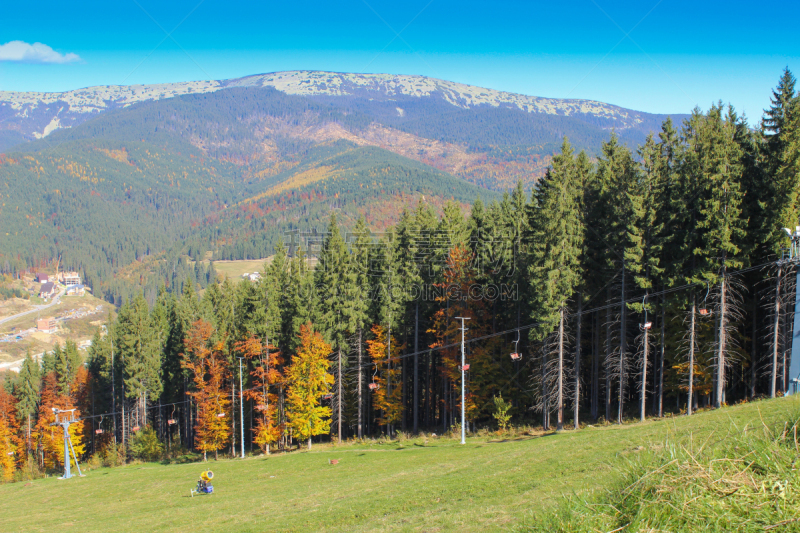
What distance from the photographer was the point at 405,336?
41.3m

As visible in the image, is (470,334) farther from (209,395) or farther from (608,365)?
(209,395)

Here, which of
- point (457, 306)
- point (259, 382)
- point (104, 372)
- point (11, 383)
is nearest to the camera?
point (457, 306)

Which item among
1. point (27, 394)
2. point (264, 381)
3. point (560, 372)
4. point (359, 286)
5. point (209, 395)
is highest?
point (359, 286)

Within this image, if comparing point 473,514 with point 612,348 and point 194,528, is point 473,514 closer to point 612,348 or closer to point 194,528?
point 194,528

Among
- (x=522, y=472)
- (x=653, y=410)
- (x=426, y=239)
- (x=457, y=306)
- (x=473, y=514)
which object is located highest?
(x=426, y=239)

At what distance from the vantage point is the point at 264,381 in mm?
42312

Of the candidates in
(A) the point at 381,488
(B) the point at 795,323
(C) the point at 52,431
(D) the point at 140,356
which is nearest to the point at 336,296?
(A) the point at 381,488

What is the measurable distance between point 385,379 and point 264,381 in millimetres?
10250

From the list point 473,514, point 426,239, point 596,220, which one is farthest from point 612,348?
point 473,514

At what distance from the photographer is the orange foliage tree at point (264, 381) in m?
40.8

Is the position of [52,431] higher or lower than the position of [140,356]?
lower

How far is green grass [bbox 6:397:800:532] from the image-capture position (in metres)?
14.7

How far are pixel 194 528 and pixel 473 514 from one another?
10980mm

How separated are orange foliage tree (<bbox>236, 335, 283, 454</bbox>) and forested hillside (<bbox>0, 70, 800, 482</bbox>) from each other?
0.18 metres
